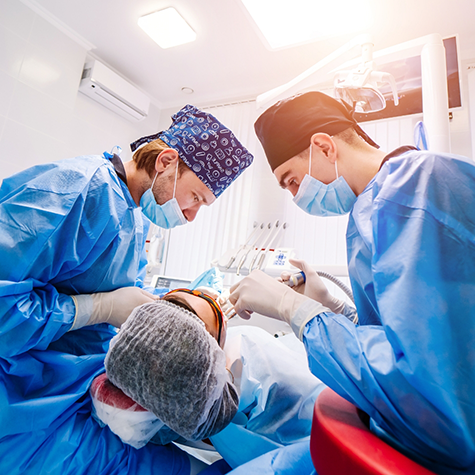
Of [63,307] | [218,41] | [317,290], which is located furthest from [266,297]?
[218,41]

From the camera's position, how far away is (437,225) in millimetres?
634


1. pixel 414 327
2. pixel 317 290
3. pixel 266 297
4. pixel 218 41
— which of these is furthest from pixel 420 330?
pixel 218 41

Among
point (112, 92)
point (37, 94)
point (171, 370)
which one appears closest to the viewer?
point (171, 370)

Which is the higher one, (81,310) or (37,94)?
(37,94)

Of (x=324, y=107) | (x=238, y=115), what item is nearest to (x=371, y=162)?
(x=324, y=107)

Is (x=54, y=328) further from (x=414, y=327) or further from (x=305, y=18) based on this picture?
(x=305, y=18)

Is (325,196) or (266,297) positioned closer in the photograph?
(266,297)

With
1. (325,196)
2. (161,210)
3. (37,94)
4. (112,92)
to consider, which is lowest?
(161,210)

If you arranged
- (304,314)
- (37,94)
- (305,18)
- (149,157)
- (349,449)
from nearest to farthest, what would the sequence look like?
1. (349,449)
2. (304,314)
3. (149,157)
4. (305,18)
5. (37,94)

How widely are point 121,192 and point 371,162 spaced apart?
2.73 feet

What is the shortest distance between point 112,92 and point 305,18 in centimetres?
172

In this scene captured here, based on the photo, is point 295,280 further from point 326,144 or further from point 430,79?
point 430,79

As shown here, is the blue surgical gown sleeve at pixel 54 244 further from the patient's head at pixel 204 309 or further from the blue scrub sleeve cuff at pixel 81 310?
the patient's head at pixel 204 309

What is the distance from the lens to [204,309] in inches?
38.1
